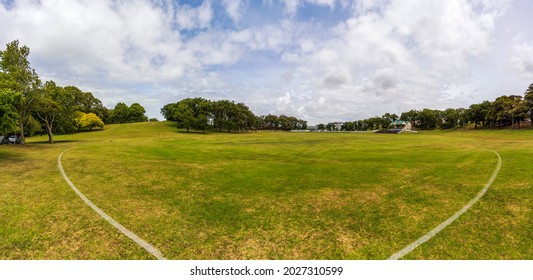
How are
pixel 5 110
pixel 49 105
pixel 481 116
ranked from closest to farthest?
pixel 5 110 → pixel 49 105 → pixel 481 116

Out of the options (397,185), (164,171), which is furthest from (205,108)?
(397,185)

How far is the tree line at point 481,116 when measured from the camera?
90.7 meters

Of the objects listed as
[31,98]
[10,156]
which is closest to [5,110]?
[10,156]

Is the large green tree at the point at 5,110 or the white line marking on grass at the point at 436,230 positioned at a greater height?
the large green tree at the point at 5,110

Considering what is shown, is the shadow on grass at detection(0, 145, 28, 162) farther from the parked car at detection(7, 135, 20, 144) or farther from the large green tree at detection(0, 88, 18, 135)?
the parked car at detection(7, 135, 20, 144)

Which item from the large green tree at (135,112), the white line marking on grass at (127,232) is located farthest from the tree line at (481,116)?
the large green tree at (135,112)

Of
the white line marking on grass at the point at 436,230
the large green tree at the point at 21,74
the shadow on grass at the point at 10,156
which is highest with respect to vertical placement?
the large green tree at the point at 21,74

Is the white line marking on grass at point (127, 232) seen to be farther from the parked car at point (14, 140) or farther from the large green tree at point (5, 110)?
the parked car at point (14, 140)

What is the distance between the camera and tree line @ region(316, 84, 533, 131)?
90.7 m

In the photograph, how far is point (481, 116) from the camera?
113000 millimetres

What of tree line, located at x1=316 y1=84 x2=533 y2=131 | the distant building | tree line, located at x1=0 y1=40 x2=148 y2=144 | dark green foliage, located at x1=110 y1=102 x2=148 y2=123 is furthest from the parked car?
the distant building

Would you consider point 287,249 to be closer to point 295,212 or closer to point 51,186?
point 295,212

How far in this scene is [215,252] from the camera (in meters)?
8.02

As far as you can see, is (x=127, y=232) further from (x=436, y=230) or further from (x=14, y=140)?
(x=14, y=140)
